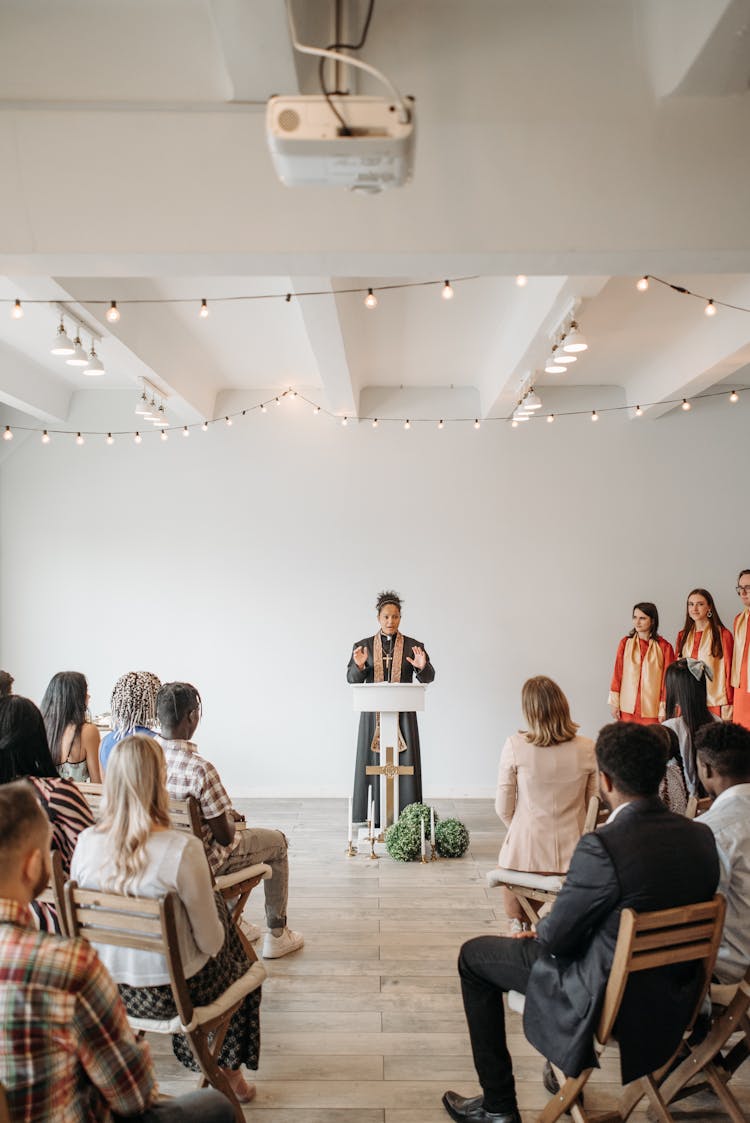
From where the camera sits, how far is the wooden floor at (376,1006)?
2.84 meters

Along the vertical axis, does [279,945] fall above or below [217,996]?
below

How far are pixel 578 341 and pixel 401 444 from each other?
3.04m

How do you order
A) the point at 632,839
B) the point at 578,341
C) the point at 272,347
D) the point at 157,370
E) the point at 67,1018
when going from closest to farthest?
the point at 67,1018 < the point at 632,839 < the point at 578,341 < the point at 157,370 < the point at 272,347

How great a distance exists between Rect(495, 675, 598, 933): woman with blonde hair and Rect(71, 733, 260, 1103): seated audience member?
141 cm

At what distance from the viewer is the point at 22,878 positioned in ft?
5.61

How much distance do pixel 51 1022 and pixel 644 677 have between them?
5.66m

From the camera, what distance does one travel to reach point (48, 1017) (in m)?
1.62

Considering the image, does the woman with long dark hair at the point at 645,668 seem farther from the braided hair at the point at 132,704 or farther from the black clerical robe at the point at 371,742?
the braided hair at the point at 132,704

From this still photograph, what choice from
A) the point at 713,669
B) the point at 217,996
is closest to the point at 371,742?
the point at 713,669

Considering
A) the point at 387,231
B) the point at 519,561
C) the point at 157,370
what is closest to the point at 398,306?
the point at 157,370

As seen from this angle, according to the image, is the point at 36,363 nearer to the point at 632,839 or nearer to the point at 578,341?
the point at 578,341

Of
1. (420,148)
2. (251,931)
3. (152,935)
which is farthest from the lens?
(251,931)

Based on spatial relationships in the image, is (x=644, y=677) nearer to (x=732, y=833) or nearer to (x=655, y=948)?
(x=732, y=833)

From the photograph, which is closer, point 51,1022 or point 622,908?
point 51,1022
